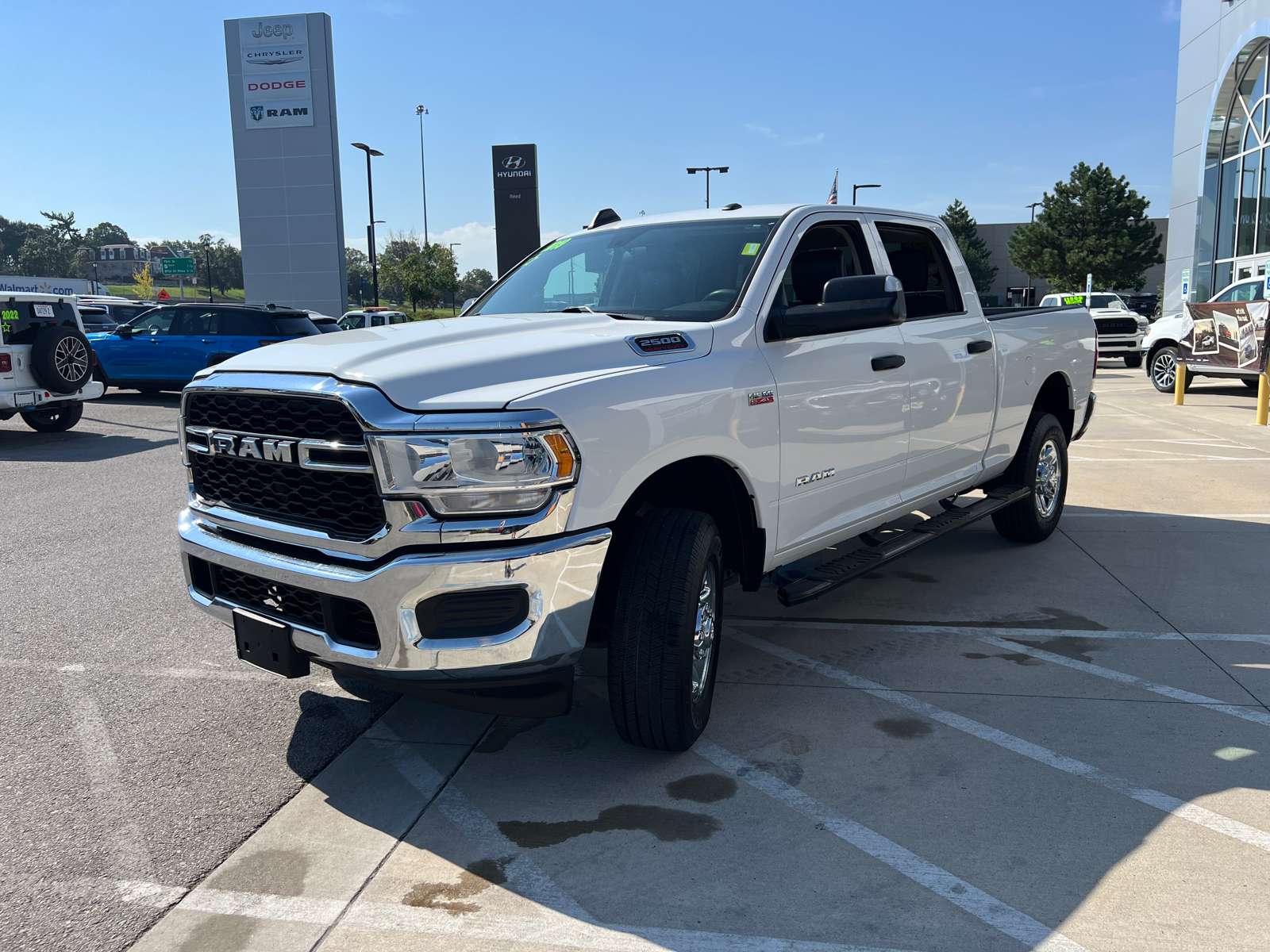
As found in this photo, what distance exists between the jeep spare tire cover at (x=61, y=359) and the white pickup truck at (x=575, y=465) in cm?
980

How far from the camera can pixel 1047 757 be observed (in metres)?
3.46

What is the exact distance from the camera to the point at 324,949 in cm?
248

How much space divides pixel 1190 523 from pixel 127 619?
709cm

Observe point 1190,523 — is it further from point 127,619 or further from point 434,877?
point 127,619

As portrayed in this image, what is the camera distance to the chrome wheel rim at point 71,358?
12227 millimetres

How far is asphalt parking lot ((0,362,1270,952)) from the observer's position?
258 cm

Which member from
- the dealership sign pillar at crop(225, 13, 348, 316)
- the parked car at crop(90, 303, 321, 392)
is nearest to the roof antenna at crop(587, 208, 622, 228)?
the parked car at crop(90, 303, 321, 392)

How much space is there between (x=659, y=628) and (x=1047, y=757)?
4.92 ft

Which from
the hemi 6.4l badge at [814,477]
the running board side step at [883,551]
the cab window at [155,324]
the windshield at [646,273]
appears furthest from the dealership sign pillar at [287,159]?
the hemi 6.4l badge at [814,477]

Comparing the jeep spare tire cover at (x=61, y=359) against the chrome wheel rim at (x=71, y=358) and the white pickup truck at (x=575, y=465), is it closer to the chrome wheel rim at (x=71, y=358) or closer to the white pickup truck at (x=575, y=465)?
the chrome wheel rim at (x=71, y=358)

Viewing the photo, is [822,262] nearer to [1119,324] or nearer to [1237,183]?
[1119,324]

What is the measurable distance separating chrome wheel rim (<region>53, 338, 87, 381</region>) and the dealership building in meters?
27.2

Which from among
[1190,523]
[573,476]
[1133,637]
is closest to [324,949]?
[573,476]

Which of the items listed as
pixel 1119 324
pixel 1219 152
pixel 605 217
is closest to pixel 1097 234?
pixel 1219 152
